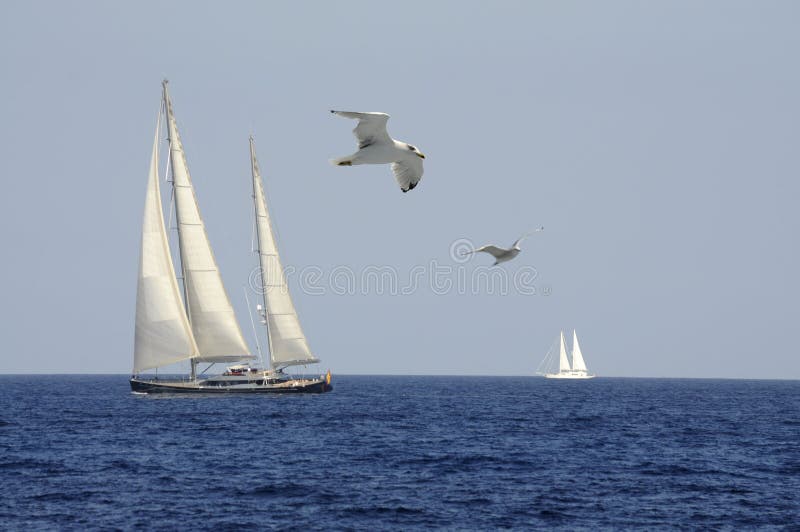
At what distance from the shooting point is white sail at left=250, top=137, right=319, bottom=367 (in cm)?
7644

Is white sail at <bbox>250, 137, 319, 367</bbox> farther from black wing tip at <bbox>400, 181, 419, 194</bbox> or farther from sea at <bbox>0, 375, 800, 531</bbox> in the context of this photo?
black wing tip at <bbox>400, 181, 419, 194</bbox>

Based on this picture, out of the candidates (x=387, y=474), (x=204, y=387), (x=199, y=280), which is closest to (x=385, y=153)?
(x=387, y=474)

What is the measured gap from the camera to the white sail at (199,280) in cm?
6994

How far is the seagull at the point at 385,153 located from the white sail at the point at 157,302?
5482 cm

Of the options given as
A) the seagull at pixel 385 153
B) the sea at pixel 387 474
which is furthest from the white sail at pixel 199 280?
the seagull at pixel 385 153

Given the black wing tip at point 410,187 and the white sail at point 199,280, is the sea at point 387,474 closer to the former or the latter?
the white sail at point 199,280

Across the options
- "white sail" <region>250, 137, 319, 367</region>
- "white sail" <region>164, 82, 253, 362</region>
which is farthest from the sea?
"white sail" <region>250, 137, 319, 367</region>

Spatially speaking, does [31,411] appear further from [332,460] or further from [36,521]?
[36,521]

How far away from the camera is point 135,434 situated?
182 ft

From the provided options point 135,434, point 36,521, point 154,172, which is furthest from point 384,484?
point 154,172

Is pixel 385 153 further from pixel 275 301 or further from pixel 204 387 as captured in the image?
pixel 275 301

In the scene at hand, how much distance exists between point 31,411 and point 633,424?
159 ft

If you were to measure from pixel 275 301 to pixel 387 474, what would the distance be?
1554 inches

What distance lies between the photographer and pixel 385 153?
16938mm
